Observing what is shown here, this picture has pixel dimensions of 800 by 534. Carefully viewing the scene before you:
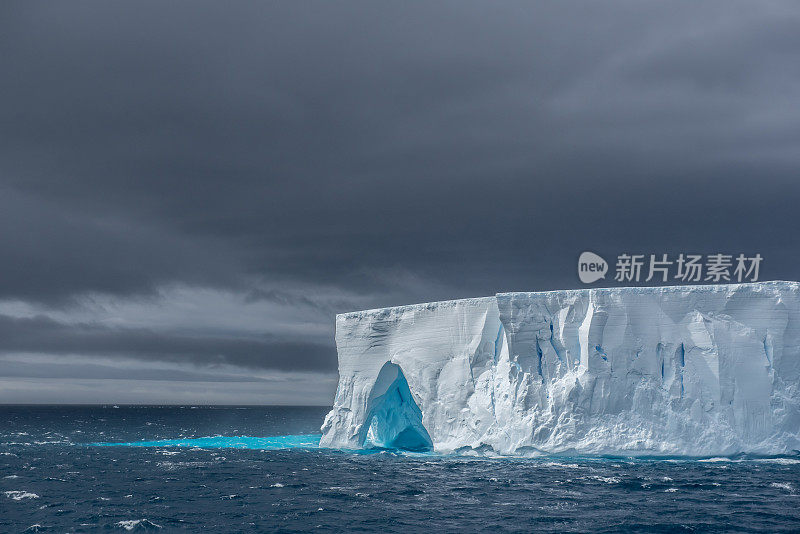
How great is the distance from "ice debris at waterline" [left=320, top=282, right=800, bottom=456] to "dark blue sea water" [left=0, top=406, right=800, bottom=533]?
0.98 metres

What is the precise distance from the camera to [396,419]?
117 ft

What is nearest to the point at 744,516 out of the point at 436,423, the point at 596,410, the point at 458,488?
the point at 458,488

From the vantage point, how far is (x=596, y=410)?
2806cm

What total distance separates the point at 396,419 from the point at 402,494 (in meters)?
14.7

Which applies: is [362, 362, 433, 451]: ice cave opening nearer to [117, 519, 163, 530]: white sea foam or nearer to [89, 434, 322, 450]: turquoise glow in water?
[89, 434, 322, 450]: turquoise glow in water

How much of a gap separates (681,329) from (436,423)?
10.6 m

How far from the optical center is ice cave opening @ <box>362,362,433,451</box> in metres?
34.3

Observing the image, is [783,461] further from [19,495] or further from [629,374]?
[19,495]

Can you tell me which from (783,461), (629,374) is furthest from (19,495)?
(783,461)

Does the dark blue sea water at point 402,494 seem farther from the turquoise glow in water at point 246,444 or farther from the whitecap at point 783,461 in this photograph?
the turquoise glow in water at point 246,444

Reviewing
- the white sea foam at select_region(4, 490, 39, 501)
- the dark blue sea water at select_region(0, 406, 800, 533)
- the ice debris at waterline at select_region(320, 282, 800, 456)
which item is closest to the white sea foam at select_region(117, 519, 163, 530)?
the dark blue sea water at select_region(0, 406, 800, 533)

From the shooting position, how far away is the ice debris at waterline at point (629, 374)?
27641 mm

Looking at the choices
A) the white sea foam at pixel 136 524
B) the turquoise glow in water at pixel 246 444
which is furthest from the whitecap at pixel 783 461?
the white sea foam at pixel 136 524

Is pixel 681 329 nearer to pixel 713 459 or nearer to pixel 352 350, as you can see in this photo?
pixel 713 459
